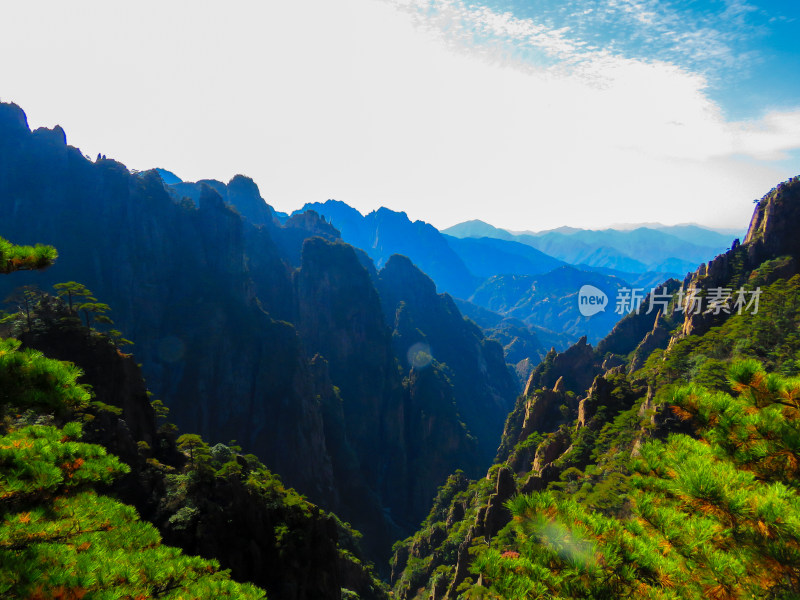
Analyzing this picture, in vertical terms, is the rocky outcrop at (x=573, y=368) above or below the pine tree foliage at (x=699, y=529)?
below

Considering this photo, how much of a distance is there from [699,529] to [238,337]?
64.9 meters

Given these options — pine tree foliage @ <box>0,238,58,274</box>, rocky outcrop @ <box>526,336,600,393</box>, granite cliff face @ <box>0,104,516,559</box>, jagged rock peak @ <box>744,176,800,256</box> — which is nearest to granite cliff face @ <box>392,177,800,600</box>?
jagged rock peak @ <box>744,176,800,256</box>

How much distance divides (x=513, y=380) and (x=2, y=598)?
14596 cm

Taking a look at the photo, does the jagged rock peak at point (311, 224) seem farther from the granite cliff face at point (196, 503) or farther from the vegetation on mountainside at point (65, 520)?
the vegetation on mountainside at point (65, 520)

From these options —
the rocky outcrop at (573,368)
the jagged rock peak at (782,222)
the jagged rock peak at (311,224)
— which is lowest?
the rocky outcrop at (573,368)

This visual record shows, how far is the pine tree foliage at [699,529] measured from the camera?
3859 mm

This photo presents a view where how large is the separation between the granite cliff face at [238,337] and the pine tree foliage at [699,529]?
187 feet

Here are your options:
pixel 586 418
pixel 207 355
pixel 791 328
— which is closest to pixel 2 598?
pixel 586 418

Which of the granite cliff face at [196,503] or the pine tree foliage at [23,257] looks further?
the granite cliff face at [196,503]

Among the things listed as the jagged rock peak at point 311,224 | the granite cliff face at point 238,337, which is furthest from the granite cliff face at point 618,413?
the jagged rock peak at point 311,224

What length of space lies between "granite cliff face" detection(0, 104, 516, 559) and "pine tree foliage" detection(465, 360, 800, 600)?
187 feet

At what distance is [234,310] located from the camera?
6347 centimetres

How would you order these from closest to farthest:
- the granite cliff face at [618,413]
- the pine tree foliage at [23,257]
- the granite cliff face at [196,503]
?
1. the pine tree foliage at [23,257]
2. the granite cliff face at [196,503]
3. the granite cliff face at [618,413]

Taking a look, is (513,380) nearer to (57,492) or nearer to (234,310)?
(234,310)
